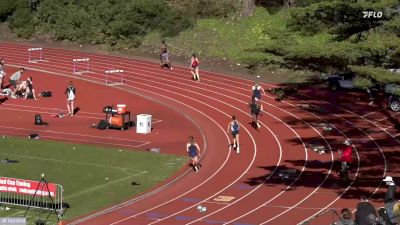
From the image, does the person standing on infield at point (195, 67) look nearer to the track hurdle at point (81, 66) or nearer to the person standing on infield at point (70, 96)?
the track hurdle at point (81, 66)

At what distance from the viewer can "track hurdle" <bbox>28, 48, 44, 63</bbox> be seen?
56.6m

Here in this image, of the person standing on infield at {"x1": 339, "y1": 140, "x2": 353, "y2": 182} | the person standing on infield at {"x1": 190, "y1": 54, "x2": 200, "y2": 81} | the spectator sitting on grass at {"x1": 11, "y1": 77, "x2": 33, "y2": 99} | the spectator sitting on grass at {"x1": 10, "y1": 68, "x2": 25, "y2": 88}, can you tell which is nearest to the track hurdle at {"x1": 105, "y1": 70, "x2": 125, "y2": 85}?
the person standing on infield at {"x1": 190, "y1": 54, "x2": 200, "y2": 81}

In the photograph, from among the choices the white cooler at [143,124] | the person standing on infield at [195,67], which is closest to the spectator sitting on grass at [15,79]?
the person standing on infield at [195,67]

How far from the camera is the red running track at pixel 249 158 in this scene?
29.5m

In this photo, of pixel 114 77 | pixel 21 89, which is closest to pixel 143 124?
pixel 21 89

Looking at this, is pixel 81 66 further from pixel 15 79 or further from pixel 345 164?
pixel 345 164

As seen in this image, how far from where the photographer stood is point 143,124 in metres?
40.2

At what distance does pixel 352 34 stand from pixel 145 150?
9890mm

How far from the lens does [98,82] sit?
50.9m

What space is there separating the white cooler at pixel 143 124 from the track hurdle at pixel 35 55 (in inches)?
692

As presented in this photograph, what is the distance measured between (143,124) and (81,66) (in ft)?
52.1

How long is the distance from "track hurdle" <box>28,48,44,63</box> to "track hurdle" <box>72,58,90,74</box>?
239cm

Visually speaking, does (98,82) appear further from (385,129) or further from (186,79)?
(385,129)

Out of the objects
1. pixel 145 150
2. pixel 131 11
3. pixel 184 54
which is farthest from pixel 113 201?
pixel 131 11
